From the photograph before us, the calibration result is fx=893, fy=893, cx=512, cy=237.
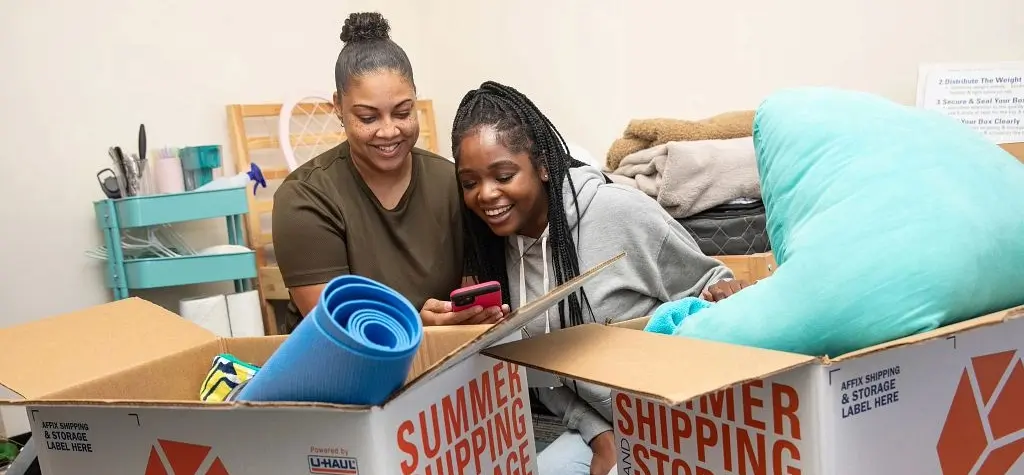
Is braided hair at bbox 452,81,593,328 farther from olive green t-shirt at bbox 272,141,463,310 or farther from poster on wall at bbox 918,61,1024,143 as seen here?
poster on wall at bbox 918,61,1024,143

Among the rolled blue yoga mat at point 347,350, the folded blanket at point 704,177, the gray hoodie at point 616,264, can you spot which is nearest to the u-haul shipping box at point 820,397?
the rolled blue yoga mat at point 347,350

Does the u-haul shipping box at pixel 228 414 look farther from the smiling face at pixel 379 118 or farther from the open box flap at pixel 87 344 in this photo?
the smiling face at pixel 379 118

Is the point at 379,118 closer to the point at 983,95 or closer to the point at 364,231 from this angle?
the point at 364,231

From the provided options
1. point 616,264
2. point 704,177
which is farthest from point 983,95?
point 616,264

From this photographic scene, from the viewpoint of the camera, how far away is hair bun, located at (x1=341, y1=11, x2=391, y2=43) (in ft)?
5.21

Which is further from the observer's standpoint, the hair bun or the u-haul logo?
the hair bun

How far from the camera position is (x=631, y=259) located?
1.32 metres

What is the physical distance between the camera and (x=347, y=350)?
61cm

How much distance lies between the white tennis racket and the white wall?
67 millimetres

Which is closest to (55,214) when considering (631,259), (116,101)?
(116,101)

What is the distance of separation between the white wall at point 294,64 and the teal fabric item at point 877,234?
1.33 m

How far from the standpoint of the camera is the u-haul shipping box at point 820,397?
67 cm

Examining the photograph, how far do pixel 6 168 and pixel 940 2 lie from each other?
221cm

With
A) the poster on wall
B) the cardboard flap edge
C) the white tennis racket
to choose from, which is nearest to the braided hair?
the cardboard flap edge
